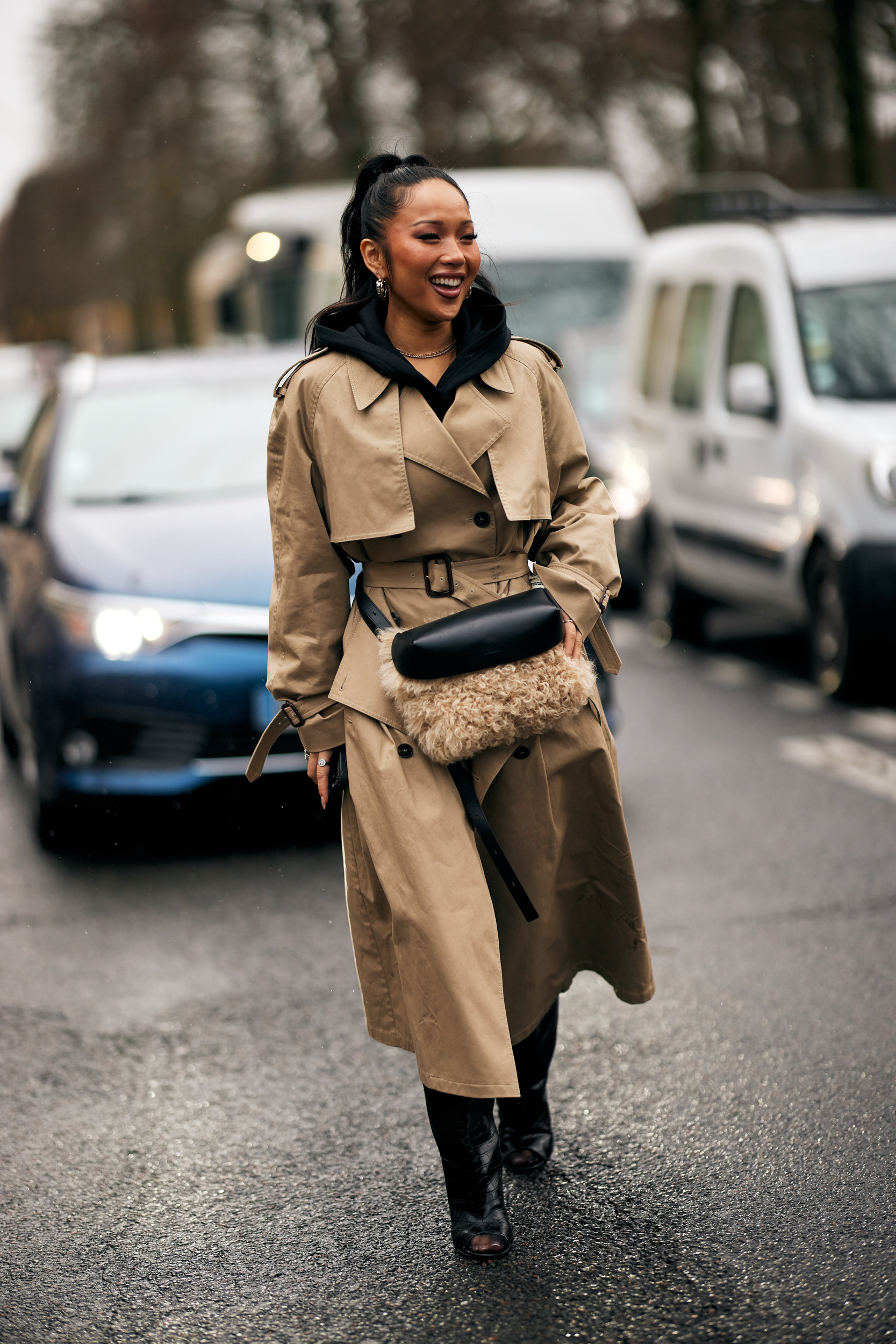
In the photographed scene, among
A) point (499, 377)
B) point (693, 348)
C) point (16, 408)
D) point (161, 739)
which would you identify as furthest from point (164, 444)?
point (16, 408)

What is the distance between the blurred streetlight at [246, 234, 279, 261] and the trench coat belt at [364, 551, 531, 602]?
14300mm

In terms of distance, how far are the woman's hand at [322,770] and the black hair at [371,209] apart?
2.43 ft

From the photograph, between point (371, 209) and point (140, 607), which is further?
point (140, 607)

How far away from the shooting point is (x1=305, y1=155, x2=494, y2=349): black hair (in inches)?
117

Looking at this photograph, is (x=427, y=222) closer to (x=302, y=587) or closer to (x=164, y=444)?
(x=302, y=587)

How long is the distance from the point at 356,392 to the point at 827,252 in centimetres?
596

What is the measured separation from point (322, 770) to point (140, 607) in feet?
9.05

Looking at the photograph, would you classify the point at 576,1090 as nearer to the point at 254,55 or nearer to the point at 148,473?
the point at 148,473

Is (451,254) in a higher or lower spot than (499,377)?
higher

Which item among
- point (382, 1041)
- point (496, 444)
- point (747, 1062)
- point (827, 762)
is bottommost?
point (827, 762)

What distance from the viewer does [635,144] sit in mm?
25484

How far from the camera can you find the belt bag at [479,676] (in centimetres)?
294

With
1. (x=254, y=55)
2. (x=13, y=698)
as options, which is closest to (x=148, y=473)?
(x=13, y=698)

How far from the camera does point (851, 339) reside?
812 cm
